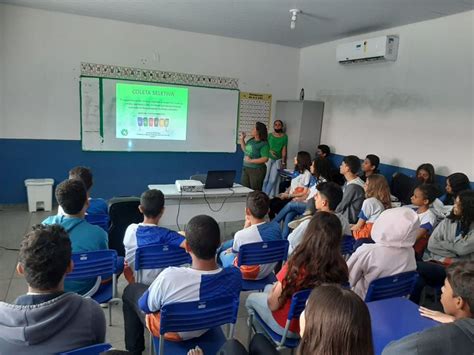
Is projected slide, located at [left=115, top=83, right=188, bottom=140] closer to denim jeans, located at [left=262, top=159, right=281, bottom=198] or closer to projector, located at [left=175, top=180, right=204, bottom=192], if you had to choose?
denim jeans, located at [left=262, top=159, right=281, bottom=198]

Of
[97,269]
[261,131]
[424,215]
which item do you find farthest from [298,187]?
[97,269]

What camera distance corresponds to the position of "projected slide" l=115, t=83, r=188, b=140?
Result: 585cm

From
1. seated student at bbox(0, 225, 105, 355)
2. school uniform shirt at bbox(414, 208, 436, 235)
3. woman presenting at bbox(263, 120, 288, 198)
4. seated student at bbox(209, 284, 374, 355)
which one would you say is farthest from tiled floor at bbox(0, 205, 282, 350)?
seated student at bbox(209, 284, 374, 355)

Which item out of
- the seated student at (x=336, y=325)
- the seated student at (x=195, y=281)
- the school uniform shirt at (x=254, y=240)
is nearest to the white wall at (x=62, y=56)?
the school uniform shirt at (x=254, y=240)

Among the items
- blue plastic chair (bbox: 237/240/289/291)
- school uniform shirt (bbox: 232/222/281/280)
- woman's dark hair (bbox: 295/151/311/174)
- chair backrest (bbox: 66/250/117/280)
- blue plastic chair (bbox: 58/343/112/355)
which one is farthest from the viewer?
woman's dark hair (bbox: 295/151/311/174)

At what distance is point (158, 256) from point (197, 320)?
0.73 metres

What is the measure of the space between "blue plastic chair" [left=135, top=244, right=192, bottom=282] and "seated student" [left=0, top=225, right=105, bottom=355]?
887 mm

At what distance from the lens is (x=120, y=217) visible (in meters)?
3.01

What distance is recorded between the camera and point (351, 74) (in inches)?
231

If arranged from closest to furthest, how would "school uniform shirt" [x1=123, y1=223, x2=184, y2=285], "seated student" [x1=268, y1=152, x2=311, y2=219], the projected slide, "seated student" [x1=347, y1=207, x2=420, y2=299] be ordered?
"seated student" [x1=347, y1=207, x2=420, y2=299] < "school uniform shirt" [x1=123, y1=223, x2=184, y2=285] < "seated student" [x1=268, y1=152, x2=311, y2=219] < the projected slide

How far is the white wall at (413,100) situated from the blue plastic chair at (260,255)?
9.52ft

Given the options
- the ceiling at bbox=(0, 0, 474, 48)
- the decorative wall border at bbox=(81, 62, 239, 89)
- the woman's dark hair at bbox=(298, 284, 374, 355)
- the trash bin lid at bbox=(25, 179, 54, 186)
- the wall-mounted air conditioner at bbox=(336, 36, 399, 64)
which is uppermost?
the ceiling at bbox=(0, 0, 474, 48)

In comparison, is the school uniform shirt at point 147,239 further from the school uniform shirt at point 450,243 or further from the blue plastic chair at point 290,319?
the school uniform shirt at point 450,243

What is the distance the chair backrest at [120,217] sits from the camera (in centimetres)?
298
